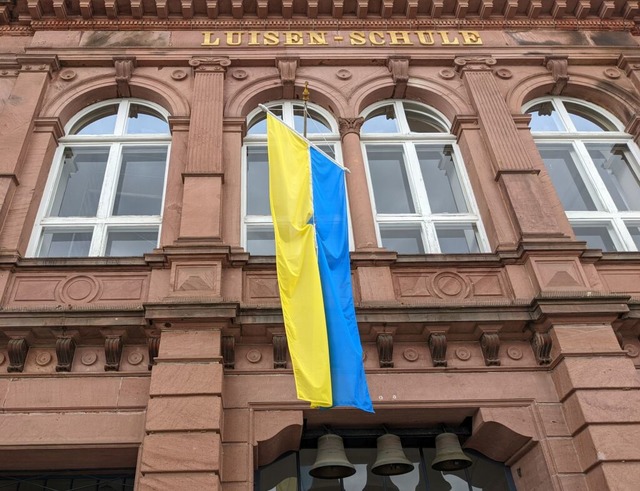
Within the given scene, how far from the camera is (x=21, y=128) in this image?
35.2 feet

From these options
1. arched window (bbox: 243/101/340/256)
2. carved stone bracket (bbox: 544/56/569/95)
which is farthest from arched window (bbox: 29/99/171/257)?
carved stone bracket (bbox: 544/56/569/95)

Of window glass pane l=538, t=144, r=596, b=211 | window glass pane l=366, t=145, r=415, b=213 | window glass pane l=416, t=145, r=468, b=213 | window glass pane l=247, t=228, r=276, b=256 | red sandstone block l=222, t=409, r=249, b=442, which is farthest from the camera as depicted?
window glass pane l=538, t=144, r=596, b=211

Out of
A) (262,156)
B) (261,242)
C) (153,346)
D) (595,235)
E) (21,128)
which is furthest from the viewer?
(262,156)

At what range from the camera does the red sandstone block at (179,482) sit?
6.66 metres

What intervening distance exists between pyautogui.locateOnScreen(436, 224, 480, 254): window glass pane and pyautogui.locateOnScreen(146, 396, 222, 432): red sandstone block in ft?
15.3

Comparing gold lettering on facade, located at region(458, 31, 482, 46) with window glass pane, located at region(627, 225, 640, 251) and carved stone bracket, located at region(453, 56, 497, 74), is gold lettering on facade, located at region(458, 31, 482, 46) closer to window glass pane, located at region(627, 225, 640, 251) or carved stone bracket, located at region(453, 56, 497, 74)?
carved stone bracket, located at region(453, 56, 497, 74)

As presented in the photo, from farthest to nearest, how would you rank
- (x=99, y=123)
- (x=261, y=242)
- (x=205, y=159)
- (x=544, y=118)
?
(x=544, y=118) → (x=99, y=123) → (x=205, y=159) → (x=261, y=242)

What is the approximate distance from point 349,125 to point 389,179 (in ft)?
4.15

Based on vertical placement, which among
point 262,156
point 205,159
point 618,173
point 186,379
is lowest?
point 186,379

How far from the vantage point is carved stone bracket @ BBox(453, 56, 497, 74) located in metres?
12.3

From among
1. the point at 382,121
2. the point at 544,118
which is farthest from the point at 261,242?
the point at 544,118

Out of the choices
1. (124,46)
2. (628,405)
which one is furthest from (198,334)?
(124,46)

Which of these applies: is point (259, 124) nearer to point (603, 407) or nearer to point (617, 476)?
point (603, 407)

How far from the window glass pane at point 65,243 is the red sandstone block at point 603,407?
7.53 meters
